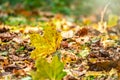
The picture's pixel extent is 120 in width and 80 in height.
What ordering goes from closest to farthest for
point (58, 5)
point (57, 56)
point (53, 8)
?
1. point (57, 56)
2. point (53, 8)
3. point (58, 5)

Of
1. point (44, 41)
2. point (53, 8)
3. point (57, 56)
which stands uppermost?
point (53, 8)

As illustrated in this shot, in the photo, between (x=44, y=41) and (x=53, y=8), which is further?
(x=53, y=8)

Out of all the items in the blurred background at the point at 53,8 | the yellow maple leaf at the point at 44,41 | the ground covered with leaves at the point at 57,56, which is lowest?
the ground covered with leaves at the point at 57,56

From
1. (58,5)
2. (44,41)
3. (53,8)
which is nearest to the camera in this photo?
(44,41)

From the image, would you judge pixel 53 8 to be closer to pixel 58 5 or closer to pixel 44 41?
pixel 58 5

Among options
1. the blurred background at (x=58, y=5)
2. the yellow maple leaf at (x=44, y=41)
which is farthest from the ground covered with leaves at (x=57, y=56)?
the blurred background at (x=58, y=5)

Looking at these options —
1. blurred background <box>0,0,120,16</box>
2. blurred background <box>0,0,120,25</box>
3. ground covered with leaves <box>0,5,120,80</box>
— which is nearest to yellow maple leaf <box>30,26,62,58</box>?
ground covered with leaves <box>0,5,120,80</box>

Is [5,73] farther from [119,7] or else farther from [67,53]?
[119,7]

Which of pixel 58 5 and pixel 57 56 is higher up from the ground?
pixel 58 5

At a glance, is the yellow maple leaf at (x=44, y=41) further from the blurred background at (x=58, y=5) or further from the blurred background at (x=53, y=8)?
the blurred background at (x=58, y=5)

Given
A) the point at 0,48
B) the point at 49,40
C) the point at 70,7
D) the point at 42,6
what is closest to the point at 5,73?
the point at 49,40

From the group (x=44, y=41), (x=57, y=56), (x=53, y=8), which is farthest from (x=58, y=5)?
(x=57, y=56)
